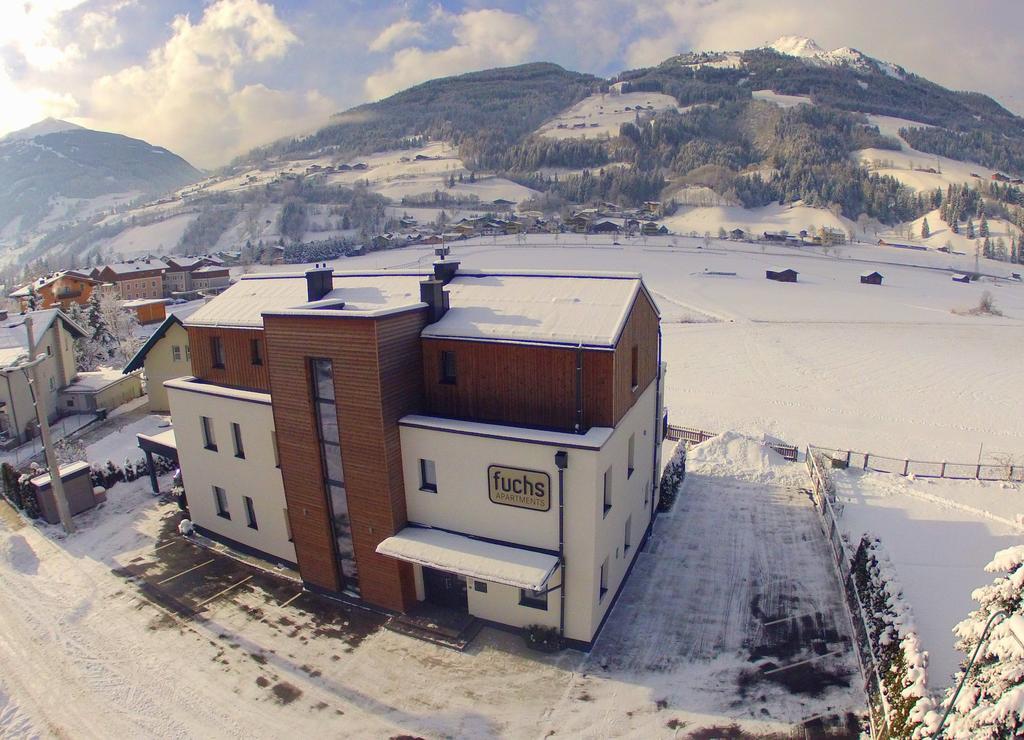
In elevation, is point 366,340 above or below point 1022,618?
above

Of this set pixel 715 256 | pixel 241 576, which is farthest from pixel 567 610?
pixel 715 256

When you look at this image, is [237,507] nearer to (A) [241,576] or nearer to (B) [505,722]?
(A) [241,576]

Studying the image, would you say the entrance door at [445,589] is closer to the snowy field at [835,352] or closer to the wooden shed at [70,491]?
the wooden shed at [70,491]

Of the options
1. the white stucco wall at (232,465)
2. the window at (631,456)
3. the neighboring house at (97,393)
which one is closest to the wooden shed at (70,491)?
the white stucco wall at (232,465)

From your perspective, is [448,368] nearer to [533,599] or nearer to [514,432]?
[514,432]

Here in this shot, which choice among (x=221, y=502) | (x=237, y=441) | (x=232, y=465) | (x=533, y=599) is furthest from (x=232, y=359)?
(x=533, y=599)

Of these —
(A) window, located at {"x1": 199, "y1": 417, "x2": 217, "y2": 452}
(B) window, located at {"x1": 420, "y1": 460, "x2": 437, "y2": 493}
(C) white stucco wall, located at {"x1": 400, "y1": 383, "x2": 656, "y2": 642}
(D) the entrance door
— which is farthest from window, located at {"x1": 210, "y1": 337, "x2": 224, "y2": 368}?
(D) the entrance door
